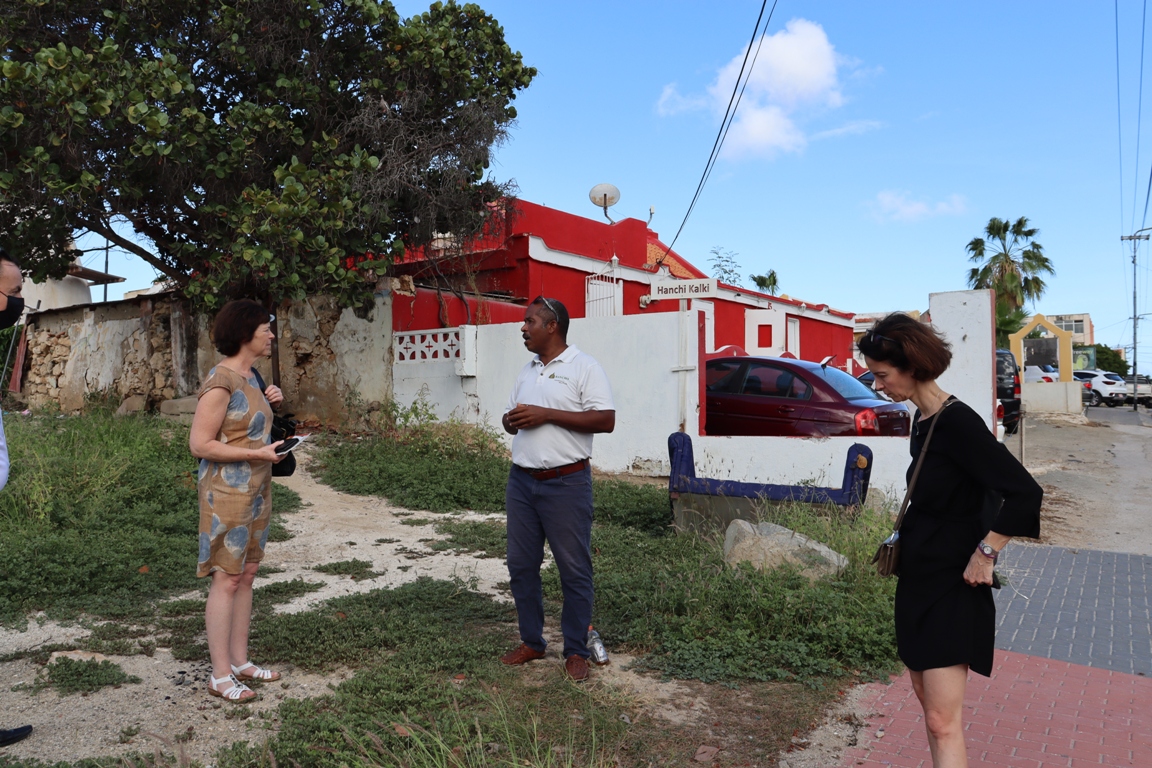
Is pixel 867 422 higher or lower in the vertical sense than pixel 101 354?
lower

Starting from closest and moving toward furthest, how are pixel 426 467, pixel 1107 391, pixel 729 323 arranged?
pixel 426 467, pixel 729 323, pixel 1107 391

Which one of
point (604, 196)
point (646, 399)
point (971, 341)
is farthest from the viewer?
point (604, 196)

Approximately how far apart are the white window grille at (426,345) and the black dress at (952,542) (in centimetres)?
1073

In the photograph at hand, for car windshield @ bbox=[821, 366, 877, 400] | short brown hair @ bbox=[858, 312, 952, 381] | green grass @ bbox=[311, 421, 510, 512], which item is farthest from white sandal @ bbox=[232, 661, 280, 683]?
car windshield @ bbox=[821, 366, 877, 400]

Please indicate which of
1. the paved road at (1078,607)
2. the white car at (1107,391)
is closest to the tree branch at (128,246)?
the paved road at (1078,607)

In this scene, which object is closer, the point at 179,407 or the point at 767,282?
the point at 179,407

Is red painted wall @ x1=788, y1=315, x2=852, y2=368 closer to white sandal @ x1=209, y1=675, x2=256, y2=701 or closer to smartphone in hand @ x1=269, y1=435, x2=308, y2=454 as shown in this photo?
smartphone in hand @ x1=269, y1=435, x2=308, y2=454

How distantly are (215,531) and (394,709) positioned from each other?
3.62 feet

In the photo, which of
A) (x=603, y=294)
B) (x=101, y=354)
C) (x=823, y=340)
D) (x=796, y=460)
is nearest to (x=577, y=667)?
(x=796, y=460)

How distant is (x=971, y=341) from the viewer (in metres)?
7.55

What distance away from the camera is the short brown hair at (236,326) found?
382 cm

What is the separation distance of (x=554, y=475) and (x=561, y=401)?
355 mm

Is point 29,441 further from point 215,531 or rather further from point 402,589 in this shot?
point 215,531

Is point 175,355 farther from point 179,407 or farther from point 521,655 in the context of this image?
point 521,655
